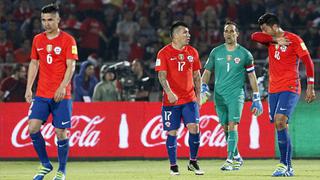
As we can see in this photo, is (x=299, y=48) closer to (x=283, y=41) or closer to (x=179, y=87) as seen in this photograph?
(x=283, y=41)

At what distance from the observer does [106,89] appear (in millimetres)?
23453

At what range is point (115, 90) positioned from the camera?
77.3 feet

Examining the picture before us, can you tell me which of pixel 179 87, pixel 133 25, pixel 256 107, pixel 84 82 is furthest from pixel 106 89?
pixel 179 87

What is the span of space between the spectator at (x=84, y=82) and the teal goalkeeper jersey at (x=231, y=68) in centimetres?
684

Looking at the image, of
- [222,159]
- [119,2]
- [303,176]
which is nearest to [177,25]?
[303,176]

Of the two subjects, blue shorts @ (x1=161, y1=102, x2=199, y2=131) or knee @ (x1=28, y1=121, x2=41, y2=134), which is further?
blue shorts @ (x1=161, y1=102, x2=199, y2=131)

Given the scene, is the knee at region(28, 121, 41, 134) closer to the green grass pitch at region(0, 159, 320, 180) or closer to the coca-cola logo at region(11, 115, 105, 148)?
the green grass pitch at region(0, 159, 320, 180)

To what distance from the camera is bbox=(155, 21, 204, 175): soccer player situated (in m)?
16.2

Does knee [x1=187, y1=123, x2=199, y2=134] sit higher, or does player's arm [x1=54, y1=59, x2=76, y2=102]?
player's arm [x1=54, y1=59, x2=76, y2=102]

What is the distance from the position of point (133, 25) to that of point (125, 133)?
6.59m

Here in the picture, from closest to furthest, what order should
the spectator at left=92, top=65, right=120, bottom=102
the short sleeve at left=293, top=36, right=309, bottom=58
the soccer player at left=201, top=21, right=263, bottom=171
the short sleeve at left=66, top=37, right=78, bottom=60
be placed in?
the short sleeve at left=66, top=37, right=78, bottom=60 → the short sleeve at left=293, top=36, right=309, bottom=58 → the soccer player at left=201, top=21, right=263, bottom=171 → the spectator at left=92, top=65, right=120, bottom=102

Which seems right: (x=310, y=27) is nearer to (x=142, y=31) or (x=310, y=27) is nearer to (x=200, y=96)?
(x=142, y=31)

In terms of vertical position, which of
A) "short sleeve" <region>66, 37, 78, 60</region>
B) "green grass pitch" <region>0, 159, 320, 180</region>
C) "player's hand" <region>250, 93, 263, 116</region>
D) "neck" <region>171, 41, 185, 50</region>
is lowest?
"green grass pitch" <region>0, 159, 320, 180</region>

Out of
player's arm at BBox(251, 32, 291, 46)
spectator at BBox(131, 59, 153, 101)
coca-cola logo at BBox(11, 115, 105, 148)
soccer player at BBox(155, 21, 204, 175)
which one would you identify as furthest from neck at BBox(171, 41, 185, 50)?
spectator at BBox(131, 59, 153, 101)
